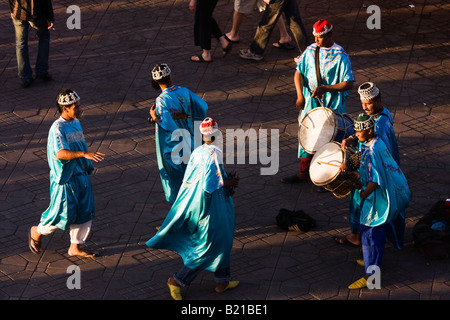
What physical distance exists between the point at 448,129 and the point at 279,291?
3967mm

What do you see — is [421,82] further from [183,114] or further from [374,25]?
[183,114]

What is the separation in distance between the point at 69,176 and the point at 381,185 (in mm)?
3103

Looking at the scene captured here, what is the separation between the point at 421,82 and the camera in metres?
13.1

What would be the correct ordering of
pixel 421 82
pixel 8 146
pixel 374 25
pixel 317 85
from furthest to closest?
pixel 374 25
pixel 421 82
pixel 8 146
pixel 317 85

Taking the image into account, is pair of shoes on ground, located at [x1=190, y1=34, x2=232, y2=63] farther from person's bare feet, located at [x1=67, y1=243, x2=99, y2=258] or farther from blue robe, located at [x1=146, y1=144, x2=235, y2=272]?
blue robe, located at [x1=146, y1=144, x2=235, y2=272]

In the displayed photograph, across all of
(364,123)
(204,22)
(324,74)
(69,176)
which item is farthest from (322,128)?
(204,22)

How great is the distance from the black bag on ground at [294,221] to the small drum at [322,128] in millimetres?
703

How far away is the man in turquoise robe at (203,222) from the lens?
28.7ft

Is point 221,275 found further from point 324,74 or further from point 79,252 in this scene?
point 324,74

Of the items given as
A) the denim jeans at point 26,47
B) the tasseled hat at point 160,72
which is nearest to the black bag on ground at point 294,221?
the tasseled hat at point 160,72

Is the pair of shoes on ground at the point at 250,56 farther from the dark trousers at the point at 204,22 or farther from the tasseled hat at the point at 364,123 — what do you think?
the tasseled hat at the point at 364,123

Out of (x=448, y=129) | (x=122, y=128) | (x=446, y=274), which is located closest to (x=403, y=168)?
(x=448, y=129)

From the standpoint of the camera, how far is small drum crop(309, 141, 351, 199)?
949 centimetres

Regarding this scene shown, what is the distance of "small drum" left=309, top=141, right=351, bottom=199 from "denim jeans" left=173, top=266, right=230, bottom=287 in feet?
4.55
